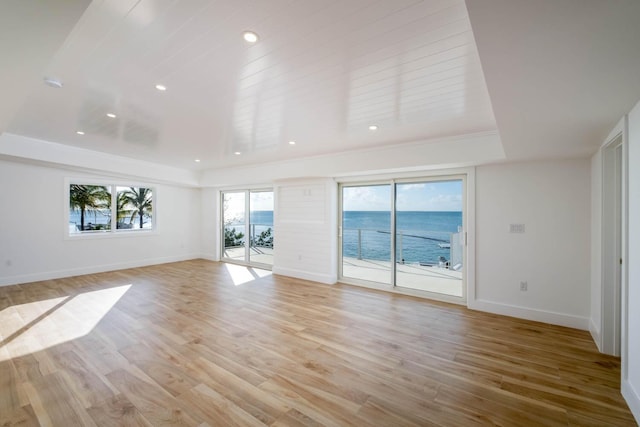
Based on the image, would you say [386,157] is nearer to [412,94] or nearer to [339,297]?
[412,94]

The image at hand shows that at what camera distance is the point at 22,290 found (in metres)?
4.62

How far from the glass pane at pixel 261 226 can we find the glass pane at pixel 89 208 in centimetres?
329

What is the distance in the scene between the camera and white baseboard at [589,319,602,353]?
9.29 ft

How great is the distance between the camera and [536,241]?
143 inches

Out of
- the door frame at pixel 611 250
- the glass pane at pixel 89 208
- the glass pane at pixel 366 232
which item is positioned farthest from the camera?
the glass pane at pixel 89 208

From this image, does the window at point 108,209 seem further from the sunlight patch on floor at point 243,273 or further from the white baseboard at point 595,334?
the white baseboard at point 595,334

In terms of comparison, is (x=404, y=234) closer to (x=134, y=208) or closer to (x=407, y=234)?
(x=407, y=234)

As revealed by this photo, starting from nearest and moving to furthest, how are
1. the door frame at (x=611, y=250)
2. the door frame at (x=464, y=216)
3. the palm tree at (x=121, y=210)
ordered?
the door frame at (x=611, y=250)
the door frame at (x=464, y=216)
the palm tree at (x=121, y=210)

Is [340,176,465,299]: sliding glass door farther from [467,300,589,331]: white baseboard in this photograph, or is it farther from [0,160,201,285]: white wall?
[0,160,201,285]: white wall

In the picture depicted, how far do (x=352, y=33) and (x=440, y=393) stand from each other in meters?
2.72

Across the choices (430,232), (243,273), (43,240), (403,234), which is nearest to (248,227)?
(243,273)

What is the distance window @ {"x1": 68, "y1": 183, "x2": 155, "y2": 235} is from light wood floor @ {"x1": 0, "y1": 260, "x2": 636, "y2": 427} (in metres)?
2.14

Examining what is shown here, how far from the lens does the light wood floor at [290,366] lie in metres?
1.89

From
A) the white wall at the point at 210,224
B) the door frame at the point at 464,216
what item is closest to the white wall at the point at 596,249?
the door frame at the point at 464,216
